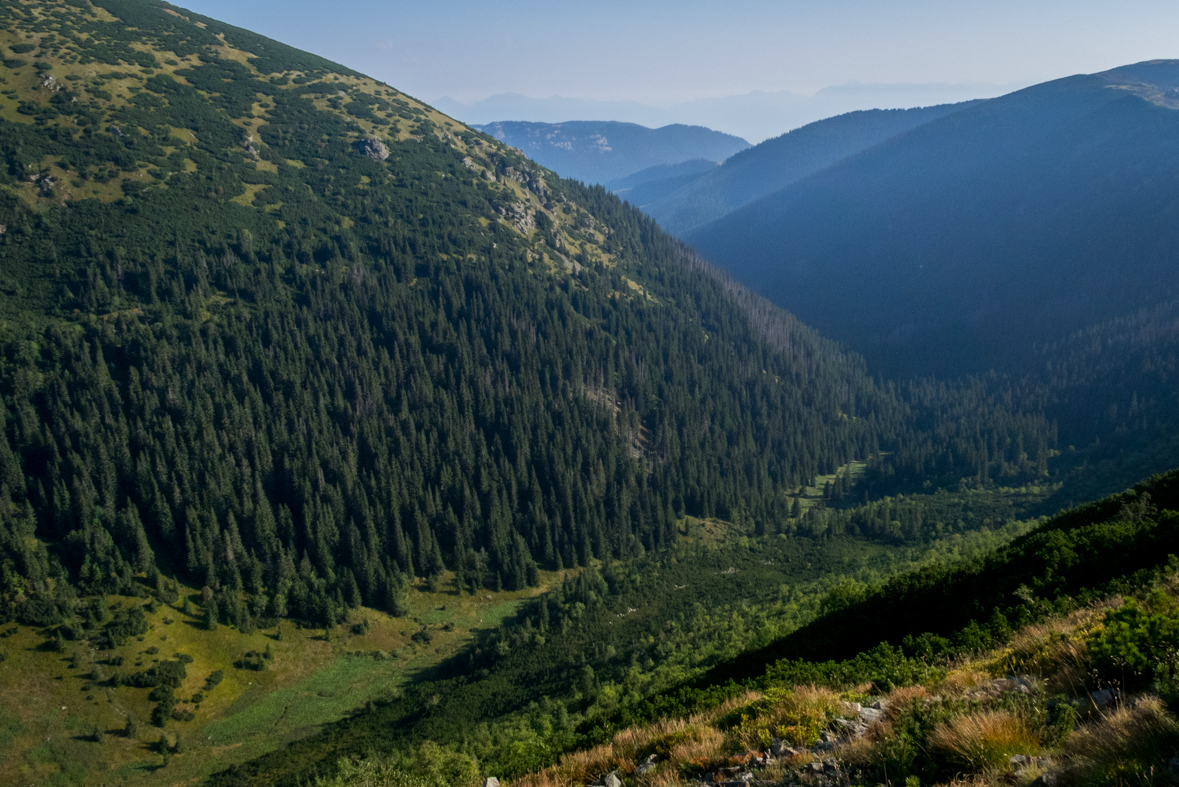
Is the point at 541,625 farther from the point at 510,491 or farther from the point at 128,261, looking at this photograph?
the point at 128,261

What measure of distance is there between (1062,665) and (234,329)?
193551mm

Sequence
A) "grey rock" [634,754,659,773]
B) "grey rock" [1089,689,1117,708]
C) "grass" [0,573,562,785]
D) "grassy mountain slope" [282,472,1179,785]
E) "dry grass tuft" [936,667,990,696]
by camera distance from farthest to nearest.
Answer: "grass" [0,573,562,785] < "grey rock" [634,754,659,773] < "dry grass tuft" [936,667,990,696] < "grey rock" [1089,689,1117,708] < "grassy mountain slope" [282,472,1179,785]

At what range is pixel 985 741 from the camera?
12.6 meters

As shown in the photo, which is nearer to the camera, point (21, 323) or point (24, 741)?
point (24, 741)

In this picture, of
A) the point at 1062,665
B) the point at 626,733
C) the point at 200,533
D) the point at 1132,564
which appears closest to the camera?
the point at 1062,665

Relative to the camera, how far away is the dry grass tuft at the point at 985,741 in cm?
1230

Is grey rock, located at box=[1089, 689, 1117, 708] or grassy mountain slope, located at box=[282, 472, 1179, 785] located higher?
grey rock, located at box=[1089, 689, 1117, 708]

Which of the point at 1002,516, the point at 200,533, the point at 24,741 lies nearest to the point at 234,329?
the point at 200,533

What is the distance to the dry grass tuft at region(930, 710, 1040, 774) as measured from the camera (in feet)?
40.4

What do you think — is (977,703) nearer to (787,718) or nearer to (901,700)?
(901,700)

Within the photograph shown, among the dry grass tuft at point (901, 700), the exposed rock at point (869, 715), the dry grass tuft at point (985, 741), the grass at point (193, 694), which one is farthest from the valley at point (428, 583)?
the grass at point (193, 694)

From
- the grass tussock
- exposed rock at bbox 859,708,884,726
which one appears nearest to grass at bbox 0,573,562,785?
exposed rock at bbox 859,708,884,726

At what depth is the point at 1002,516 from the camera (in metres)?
169

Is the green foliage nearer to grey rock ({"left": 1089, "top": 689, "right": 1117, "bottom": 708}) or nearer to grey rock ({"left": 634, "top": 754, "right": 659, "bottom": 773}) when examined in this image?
grey rock ({"left": 1089, "top": 689, "right": 1117, "bottom": 708})
